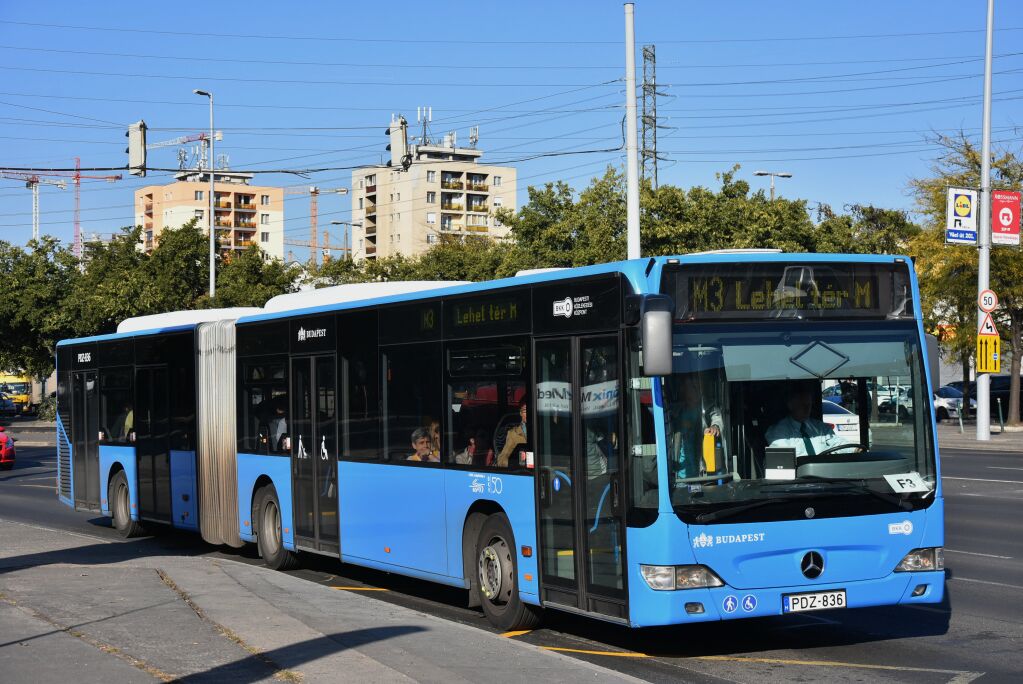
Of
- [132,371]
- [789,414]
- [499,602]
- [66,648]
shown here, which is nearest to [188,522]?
[132,371]

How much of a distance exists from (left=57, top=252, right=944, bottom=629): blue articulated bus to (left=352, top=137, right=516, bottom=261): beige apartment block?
134 m

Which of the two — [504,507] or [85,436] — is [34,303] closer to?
[85,436]

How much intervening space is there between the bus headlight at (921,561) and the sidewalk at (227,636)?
98.3 inches

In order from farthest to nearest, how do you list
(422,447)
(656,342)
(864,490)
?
(422,447)
(864,490)
(656,342)

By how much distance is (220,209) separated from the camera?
629 feet

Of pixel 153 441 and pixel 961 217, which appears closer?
pixel 153 441

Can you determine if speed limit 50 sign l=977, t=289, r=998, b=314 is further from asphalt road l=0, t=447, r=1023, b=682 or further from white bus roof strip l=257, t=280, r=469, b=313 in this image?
white bus roof strip l=257, t=280, r=469, b=313

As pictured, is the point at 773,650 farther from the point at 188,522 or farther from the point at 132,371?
the point at 132,371

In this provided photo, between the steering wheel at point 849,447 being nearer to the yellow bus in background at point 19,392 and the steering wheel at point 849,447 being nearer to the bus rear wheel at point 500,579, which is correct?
the bus rear wheel at point 500,579

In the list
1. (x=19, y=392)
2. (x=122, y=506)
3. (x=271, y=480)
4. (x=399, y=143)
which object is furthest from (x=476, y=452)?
(x=19, y=392)

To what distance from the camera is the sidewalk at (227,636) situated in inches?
324

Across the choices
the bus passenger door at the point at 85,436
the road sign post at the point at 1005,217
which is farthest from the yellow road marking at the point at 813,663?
the road sign post at the point at 1005,217

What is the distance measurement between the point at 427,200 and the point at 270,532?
137090 millimetres

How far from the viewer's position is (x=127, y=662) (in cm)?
842
